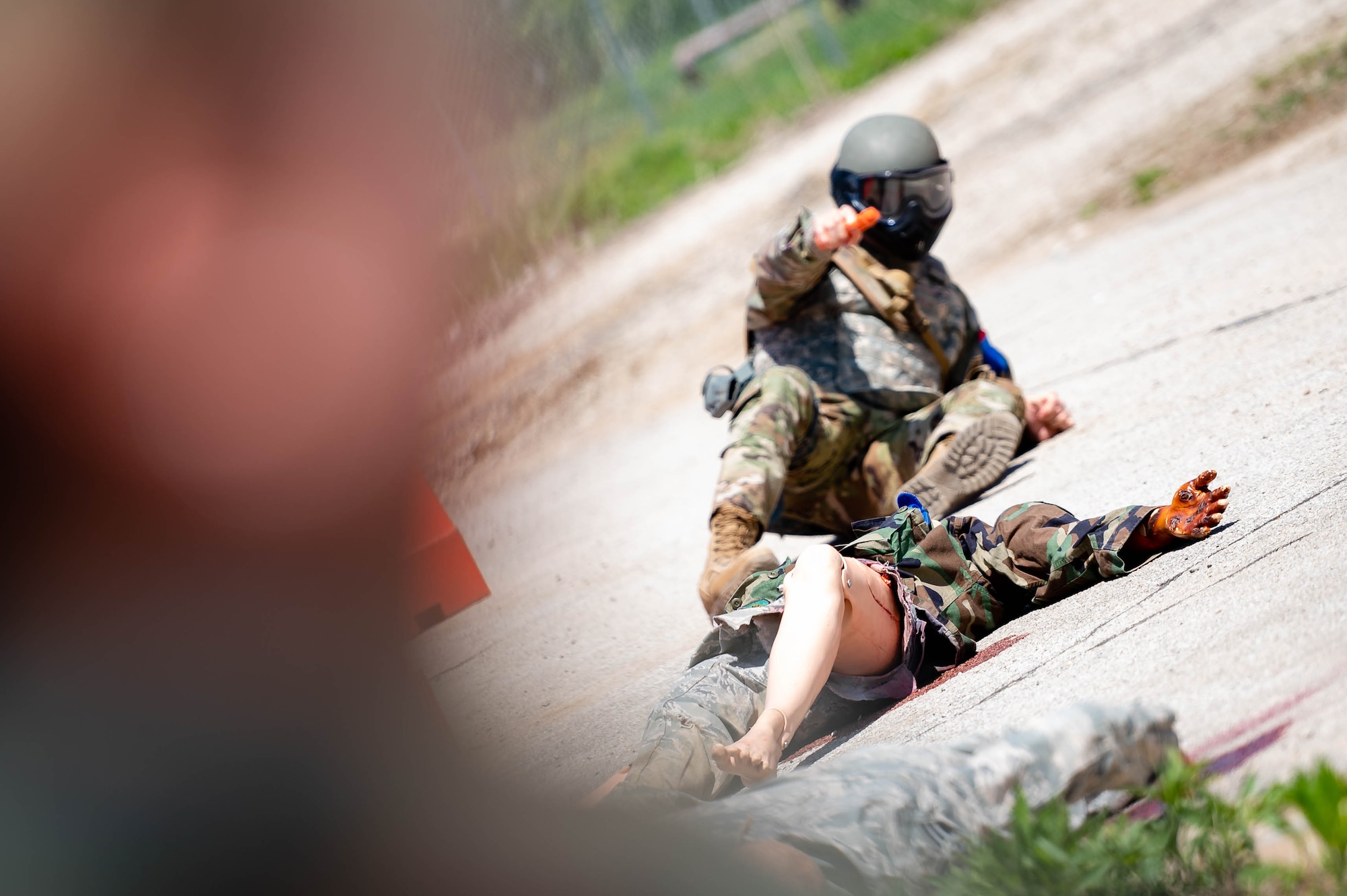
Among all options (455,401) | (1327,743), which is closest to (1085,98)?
(1327,743)

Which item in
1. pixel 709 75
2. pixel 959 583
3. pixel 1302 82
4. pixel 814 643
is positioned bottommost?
pixel 959 583

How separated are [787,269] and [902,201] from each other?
0.56 meters

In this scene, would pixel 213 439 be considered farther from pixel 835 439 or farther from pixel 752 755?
pixel 835 439

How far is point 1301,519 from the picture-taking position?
2.67 meters

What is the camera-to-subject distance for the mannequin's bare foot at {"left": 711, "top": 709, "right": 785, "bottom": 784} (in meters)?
2.19

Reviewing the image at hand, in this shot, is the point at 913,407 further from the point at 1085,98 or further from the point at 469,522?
the point at 1085,98

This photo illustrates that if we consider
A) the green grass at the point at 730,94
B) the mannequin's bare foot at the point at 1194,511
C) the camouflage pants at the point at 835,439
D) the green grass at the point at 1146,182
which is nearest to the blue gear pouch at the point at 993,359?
the camouflage pants at the point at 835,439

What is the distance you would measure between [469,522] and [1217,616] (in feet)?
20.6

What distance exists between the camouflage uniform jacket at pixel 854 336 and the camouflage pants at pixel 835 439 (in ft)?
0.28

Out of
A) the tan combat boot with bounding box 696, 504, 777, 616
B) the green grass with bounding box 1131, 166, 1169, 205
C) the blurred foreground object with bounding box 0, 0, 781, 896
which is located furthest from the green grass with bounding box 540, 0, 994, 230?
the blurred foreground object with bounding box 0, 0, 781, 896

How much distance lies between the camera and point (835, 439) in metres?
4.59

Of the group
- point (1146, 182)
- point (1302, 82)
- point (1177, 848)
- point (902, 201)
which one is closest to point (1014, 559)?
point (1177, 848)

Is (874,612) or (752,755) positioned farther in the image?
(874,612)

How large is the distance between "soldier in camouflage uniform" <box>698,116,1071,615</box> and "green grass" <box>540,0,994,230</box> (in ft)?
26.0
